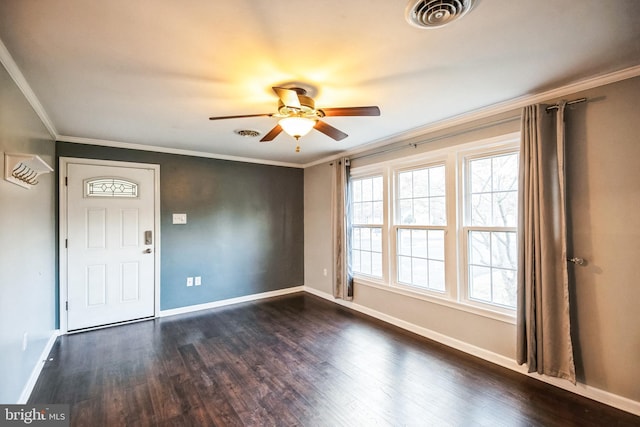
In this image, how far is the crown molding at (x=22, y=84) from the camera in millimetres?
1780

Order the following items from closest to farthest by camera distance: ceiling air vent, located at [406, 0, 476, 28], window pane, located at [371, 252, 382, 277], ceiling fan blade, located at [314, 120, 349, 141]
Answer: ceiling air vent, located at [406, 0, 476, 28] → ceiling fan blade, located at [314, 120, 349, 141] → window pane, located at [371, 252, 382, 277]

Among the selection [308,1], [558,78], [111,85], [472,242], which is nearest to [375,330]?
[472,242]

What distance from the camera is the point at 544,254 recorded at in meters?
2.31

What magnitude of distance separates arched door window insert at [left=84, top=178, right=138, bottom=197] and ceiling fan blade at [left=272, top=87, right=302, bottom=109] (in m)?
2.99

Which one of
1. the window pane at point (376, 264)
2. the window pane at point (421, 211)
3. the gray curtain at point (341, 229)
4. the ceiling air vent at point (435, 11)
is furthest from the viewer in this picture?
the gray curtain at point (341, 229)

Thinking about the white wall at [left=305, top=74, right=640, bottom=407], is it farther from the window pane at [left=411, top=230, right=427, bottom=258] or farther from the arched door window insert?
the arched door window insert

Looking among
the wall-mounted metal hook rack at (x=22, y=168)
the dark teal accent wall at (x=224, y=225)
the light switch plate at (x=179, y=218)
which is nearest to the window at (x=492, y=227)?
the dark teal accent wall at (x=224, y=225)

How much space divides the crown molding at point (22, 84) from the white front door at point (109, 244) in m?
0.89

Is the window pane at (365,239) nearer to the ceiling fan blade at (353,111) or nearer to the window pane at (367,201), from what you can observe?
the window pane at (367,201)

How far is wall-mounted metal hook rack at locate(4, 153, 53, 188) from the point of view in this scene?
72.4 inches

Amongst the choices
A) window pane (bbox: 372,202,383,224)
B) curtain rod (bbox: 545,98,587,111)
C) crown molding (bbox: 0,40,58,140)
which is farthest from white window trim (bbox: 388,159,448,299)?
crown molding (bbox: 0,40,58,140)

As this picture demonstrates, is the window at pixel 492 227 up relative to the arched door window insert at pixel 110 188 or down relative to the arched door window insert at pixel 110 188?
down

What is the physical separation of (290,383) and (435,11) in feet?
9.05

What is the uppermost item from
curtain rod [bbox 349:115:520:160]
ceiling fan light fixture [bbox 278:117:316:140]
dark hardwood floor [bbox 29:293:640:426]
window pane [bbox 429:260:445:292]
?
curtain rod [bbox 349:115:520:160]
